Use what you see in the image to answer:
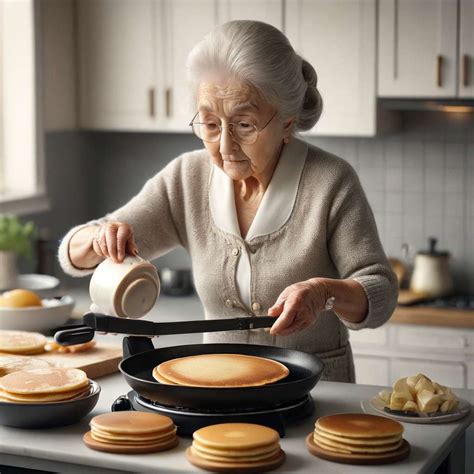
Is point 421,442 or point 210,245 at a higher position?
point 210,245

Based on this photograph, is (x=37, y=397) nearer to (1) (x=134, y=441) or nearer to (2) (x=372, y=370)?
(1) (x=134, y=441)

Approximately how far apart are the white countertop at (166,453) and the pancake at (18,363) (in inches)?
8.9

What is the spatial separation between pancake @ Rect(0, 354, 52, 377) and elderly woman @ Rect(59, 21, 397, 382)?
25 centimetres

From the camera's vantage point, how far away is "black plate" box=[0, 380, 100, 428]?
178cm

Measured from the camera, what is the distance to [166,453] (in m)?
1.67

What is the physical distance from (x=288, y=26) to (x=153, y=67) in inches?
24.0

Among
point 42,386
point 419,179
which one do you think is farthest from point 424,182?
point 42,386

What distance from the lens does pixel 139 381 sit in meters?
1.77

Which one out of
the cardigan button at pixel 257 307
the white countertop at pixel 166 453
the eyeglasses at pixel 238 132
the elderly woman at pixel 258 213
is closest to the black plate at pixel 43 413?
the white countertop at pixel 166 453

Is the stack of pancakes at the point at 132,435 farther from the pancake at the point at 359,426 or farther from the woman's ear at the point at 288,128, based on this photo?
the woman's ear at the point at 288,128

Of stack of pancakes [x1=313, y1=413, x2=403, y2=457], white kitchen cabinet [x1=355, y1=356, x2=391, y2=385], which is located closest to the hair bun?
stack of pancakes [x1=313, y1=413, x2=403, y2=457]

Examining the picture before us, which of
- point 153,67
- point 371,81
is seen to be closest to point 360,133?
point 371,81

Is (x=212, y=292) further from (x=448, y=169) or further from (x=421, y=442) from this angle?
(x=448, y=169)

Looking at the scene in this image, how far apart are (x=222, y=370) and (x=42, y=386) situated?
33 centimetres
